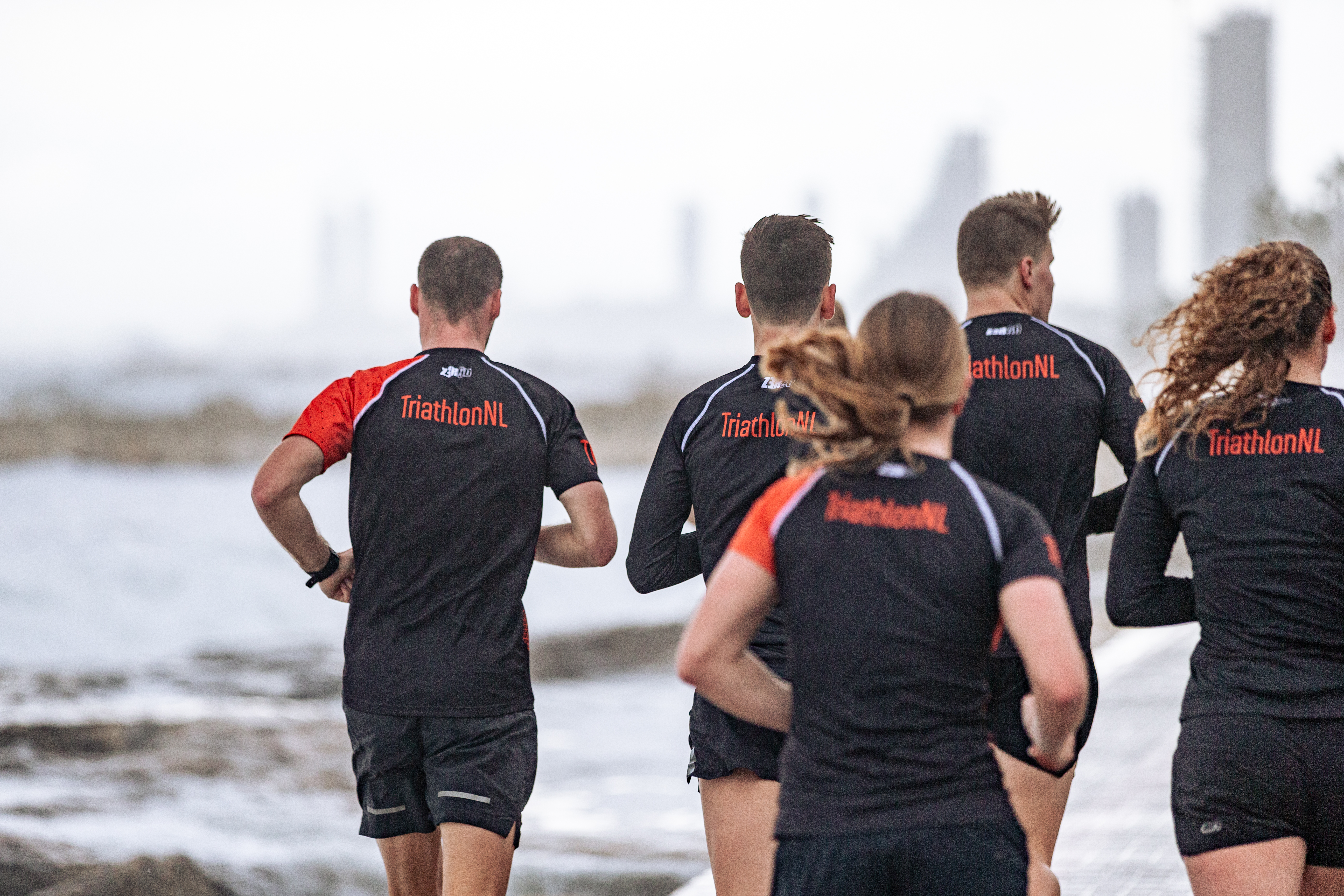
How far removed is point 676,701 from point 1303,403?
35.6 ft

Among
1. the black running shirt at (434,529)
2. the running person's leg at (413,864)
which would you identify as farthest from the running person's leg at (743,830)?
the running person's leg at (413,864)

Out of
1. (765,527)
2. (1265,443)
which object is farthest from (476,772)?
(1265,443)

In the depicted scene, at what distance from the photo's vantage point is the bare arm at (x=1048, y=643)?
1629 millimetres

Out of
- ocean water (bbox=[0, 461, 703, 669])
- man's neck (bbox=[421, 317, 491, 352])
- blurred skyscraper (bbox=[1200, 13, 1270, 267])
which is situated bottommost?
ocean water (bbox=[0, 461, 703, 669])

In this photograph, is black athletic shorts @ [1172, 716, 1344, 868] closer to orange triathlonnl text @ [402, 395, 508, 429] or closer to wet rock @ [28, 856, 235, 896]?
orange triathlonnl text @ [402, 395, 508, 429]

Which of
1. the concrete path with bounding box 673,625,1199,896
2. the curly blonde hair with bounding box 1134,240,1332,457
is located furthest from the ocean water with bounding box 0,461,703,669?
the curly blonde hair with bounding box 1134,240,1332,457

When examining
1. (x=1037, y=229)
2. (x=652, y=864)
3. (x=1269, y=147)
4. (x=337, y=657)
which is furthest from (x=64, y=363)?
(x=1037, y=229)

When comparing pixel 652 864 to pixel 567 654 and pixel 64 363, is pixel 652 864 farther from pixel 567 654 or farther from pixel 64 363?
pixel 64 363

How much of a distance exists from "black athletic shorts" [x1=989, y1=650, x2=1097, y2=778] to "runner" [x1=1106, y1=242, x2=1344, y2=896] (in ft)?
1.20

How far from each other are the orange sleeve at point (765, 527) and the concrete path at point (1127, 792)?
2.71 m

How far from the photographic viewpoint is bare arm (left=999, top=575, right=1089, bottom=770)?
163cm

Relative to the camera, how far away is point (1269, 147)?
39.8 meters

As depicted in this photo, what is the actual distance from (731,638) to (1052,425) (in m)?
1.28

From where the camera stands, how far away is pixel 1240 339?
2303 mm
